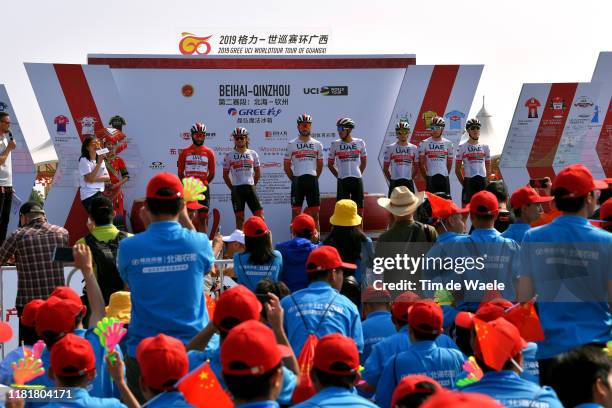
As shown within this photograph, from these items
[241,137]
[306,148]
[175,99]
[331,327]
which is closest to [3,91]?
[175,99]

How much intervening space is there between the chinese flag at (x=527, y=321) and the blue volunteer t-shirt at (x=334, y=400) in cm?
145

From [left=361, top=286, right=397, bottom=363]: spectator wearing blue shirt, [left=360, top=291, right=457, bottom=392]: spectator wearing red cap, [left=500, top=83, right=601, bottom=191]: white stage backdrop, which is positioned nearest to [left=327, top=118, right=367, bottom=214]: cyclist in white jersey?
[left=500, top=83, right=601, bottom=191]: white stage backdrop

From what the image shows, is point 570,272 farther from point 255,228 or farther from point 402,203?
point 402,203

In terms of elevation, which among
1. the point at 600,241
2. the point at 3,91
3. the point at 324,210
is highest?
the point at 3,91

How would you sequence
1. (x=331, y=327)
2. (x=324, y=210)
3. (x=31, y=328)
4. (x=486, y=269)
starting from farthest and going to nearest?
(x=324, y=210) < (x=486, y=269) < (x=31, y=328) < (x=331, y=327)

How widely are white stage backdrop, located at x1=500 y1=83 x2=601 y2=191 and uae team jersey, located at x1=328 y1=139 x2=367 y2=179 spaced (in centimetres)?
290

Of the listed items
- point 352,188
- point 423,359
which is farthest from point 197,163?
point 423,359

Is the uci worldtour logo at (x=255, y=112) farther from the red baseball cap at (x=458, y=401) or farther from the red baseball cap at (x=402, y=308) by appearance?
the red baseball cap at (x=458, y=401)

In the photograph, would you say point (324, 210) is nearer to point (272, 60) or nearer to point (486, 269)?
point (272, 60)

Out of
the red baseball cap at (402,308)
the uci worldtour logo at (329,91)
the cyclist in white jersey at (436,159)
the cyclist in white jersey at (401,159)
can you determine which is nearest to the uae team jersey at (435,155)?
the cyclist in white jersey at (436,159)

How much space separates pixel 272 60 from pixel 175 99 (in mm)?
1633

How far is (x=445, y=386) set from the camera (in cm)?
505

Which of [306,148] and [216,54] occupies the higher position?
[216,54]

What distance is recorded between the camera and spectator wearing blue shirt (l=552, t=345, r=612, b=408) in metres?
3.73
